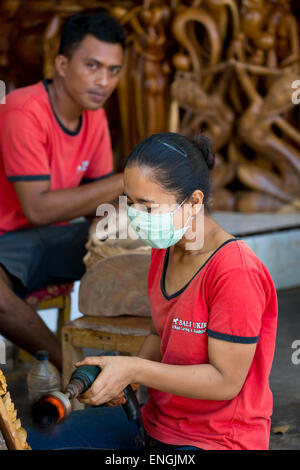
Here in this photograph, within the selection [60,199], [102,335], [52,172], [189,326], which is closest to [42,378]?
[102,335]

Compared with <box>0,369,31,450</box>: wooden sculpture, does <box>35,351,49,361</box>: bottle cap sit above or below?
below

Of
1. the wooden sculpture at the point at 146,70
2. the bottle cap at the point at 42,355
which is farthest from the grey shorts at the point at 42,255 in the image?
the wooden sculpture at the point at 146,70

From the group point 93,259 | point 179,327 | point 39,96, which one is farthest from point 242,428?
point 39,96

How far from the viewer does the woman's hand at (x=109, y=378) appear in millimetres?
1327

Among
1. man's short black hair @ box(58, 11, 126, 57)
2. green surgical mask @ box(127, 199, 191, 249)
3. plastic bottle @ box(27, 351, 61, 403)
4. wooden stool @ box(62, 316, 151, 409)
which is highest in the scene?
man's short black hair @ box(58, 11, 126, 57)

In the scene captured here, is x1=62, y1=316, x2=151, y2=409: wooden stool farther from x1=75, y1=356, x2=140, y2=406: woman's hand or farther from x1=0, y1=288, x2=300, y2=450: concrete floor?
x1=75, y1=356, x2=140, y2=406: woman's hand

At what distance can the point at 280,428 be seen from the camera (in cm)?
260

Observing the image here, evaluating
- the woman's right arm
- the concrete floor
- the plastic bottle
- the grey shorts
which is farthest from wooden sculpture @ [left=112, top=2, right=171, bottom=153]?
the woman's right arm

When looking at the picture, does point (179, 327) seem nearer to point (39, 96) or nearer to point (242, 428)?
point (242, 428)

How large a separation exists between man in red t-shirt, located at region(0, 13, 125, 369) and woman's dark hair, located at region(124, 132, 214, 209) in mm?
1284

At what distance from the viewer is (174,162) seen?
4.79ft

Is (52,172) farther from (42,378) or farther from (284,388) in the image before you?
(284,388)

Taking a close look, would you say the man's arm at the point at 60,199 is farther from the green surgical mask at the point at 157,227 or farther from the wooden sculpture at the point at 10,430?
the wooden sculpture at the point at 10,430

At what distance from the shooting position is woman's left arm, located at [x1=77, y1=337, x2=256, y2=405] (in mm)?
1381
